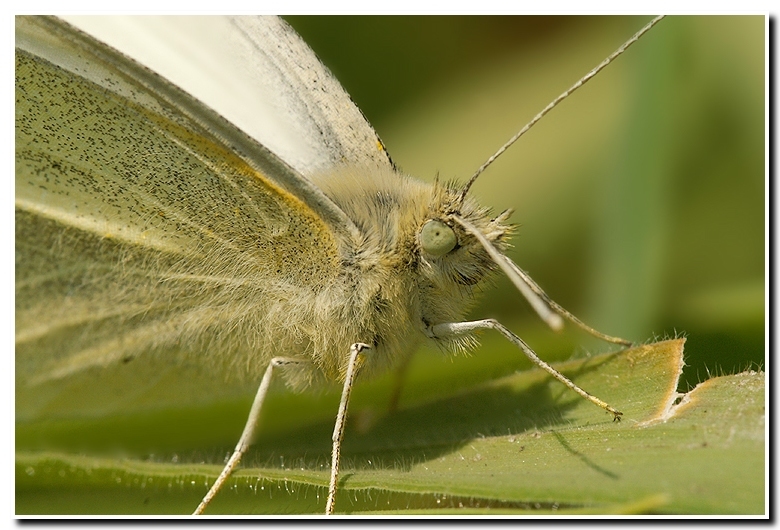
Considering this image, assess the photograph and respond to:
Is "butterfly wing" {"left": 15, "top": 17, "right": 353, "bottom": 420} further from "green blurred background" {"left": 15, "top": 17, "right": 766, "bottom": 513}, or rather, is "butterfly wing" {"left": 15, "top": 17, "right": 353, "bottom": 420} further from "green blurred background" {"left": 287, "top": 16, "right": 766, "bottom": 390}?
"green blurred background" {"left": 287, "top": 16, "right": 766, "bottom": 390}

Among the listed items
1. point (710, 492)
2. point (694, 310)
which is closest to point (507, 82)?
point (694, 310)

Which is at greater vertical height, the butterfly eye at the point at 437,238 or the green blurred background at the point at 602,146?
the green blurred background at the point at 602,146

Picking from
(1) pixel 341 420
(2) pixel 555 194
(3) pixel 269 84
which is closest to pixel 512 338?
(1) pixel 341 420

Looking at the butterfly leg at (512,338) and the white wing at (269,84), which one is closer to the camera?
the butterfly leg at (512,338)

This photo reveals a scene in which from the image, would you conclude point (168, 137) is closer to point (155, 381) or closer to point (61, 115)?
point (61, 115)

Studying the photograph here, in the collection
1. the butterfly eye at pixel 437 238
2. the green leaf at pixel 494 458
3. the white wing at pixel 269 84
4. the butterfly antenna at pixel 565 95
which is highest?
the white wing at pixel 269 84

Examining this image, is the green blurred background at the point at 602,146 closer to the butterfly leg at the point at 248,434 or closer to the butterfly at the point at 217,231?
the butterfly at the point at 217,231

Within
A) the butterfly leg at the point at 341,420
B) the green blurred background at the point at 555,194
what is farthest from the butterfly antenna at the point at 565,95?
the butterfly leg at the point at 341,420
